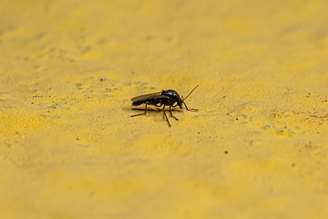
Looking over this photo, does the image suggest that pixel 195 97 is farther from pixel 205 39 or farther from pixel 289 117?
pixel 205 39

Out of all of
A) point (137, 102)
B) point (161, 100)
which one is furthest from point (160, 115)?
point (137, 102)

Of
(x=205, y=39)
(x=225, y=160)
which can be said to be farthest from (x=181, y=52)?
(x=225, y=160)

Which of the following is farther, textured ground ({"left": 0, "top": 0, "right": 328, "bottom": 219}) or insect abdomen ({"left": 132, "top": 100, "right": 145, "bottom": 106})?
insect abdomen ({"left": 132, "top": 100, "right": 145, "bottom": 106})

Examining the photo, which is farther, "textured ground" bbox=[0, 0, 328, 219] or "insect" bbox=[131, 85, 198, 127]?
"insect" bbox=[131, 85, 198, 127]

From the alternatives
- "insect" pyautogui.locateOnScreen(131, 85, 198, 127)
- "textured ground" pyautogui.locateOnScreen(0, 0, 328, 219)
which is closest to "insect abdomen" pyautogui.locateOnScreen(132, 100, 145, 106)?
"insect" pyautogui.locateOnScreen(131, 85, 198, 127)

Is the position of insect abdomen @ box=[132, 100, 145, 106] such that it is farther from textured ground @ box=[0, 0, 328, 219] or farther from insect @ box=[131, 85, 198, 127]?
textured ground @ box=[0, 0, 328, 219]

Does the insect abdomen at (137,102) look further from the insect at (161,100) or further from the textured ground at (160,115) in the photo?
the textured ground at (160,115)

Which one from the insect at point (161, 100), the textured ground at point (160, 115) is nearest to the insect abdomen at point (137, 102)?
the insect at point (161, 100)

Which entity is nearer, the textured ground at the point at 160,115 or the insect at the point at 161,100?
the textured ground at the point at 160,115

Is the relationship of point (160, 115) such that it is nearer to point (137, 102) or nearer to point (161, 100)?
point (161, 100)
